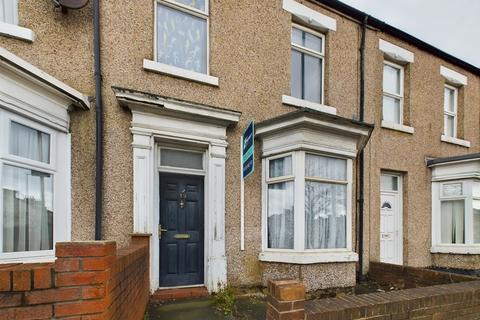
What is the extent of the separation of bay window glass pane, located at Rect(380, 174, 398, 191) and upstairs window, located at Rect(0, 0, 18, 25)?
25.4ft

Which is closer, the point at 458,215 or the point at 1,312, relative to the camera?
the point at 1,312

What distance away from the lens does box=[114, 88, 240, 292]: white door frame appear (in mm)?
4703

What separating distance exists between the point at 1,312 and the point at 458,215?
9.23m

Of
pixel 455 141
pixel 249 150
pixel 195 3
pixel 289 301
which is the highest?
pixel 195 3

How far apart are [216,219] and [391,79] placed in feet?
19.8

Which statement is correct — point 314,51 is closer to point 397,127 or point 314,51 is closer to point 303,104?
point 303,104

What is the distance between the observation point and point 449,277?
16.4 feet

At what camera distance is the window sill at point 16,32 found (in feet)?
12.9

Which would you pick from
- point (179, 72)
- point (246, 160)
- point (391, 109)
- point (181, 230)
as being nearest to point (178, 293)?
point (181, 230)

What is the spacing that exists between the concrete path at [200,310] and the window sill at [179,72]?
355 centimetres

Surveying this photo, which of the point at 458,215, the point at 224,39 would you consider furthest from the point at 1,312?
the point at 458,215

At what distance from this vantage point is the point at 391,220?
301 inches

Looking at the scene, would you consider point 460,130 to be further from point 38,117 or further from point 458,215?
point 38,117

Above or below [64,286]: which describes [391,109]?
above
